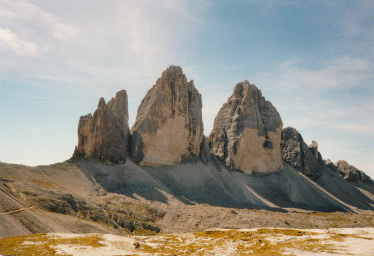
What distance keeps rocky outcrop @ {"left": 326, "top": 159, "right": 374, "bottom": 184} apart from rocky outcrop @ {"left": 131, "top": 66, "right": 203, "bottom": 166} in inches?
2174

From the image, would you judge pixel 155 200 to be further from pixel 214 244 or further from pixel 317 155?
pixel 317 155

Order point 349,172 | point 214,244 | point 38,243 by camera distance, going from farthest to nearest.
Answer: point 349,172, point 214,244, point 38,243

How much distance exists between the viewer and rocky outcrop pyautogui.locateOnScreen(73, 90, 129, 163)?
160 ft

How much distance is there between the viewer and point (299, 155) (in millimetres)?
85312

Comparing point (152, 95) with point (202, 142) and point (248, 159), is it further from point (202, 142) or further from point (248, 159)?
point (248, 159)

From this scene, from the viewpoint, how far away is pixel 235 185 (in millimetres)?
62281

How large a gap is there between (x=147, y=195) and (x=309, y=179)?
54.7 meters

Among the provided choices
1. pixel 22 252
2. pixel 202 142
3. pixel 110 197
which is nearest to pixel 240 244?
pixel 22 252

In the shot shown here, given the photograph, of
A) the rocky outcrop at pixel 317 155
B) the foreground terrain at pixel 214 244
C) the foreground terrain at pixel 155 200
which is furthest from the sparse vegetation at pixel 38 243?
the rocky outcrop at pixel 317 155

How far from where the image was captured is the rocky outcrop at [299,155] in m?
85.1

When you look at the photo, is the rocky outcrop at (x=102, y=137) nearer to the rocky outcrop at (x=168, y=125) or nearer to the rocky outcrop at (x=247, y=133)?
the rocky outcrop at (x=168, y=125)

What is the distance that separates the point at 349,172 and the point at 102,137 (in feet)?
258

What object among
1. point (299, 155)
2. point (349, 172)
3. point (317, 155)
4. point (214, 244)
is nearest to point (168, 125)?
point (214, 244)

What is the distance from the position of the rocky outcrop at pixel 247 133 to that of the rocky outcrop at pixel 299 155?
9.14 metres
